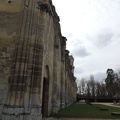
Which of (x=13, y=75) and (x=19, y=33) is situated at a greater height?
(x=19, y=33)

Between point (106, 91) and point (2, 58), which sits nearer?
point (2, 58)

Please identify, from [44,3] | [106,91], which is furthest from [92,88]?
[44,3]

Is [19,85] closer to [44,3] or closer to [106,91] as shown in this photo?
[44,3]

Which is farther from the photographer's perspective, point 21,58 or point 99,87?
point 99,87

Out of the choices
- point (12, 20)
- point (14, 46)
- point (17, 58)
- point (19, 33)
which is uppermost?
point (12, 20)

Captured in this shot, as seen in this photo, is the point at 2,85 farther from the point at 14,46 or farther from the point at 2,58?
the point at 14,46

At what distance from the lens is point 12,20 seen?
406 inches

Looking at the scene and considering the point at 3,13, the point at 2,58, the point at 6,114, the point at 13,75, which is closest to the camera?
the point at 6,114

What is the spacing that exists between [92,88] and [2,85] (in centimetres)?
6961

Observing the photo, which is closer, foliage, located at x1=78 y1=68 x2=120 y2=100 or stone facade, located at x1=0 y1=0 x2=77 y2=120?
stone facade, located at x1=0 y1=0 x2=77 y2=120

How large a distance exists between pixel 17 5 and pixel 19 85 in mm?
4712

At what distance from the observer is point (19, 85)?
898 centimetres

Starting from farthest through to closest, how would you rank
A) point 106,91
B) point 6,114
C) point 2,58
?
point 106,91 < point 2,58 < point 6,114

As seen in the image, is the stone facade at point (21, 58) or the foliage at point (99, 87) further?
the foliage at point (99, 87)
